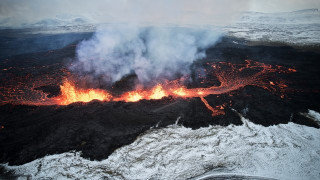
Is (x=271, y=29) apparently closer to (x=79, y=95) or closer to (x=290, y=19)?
(x=290, y=19)

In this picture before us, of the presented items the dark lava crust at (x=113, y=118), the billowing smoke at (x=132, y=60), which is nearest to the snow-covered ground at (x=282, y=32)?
the billowing smoke at (x=132, y=60)

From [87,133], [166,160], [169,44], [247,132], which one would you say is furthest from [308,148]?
[169,44]

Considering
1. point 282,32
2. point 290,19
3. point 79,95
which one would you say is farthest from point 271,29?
point 79,95

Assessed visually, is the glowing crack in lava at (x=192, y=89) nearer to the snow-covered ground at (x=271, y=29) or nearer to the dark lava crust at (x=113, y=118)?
the dark lava crust at (x=113, y=118)

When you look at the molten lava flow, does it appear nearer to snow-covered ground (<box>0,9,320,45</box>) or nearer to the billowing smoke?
the billowing smoke

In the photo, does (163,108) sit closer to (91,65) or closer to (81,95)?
(81,95)

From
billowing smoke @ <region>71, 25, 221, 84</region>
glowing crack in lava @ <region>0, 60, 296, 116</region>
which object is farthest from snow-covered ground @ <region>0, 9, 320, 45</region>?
billowing smoke @ <region>71, 25, 221, 84</region>

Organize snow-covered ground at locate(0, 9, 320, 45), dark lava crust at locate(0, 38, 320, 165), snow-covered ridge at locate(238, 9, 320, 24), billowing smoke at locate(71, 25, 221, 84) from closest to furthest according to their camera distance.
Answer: dark lava crust at locate(0, 38, 320, 165), billowing smoke at locate(71, 25, 221, 84), snow-covered ground at locate(0, 9, 320, 45), snow-covered ridge at locate(238, 9, 320, 24)
